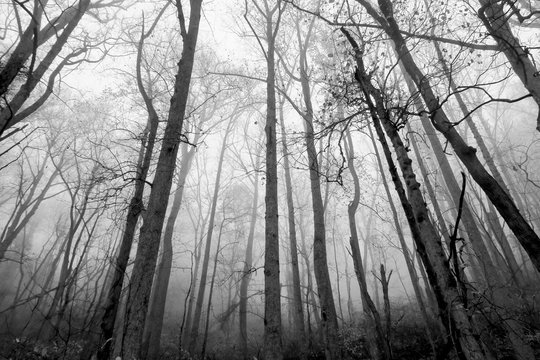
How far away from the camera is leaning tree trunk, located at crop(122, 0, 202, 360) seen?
3.01 metres

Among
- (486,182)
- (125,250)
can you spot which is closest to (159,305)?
(125,250)

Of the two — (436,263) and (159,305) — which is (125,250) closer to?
(436,263)

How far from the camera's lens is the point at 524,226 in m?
2.49

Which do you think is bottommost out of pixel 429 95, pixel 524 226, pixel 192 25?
pixel 524 226

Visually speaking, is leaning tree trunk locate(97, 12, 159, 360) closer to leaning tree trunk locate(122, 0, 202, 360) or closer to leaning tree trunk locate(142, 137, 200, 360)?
leaning tree trunk locate(122, 0, 202, 360)

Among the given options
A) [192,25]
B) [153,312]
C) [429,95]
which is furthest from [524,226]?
[153,312]

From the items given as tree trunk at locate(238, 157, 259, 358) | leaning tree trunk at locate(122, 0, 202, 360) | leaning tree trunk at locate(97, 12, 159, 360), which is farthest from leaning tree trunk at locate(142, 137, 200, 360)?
leaning tree trunk at locate(122, 0, 202, 360)

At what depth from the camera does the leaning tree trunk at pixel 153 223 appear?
3005 mm

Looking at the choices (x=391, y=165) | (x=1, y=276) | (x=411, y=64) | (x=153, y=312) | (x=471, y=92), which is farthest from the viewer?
(x=1, y=276)

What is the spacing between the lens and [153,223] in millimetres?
3619

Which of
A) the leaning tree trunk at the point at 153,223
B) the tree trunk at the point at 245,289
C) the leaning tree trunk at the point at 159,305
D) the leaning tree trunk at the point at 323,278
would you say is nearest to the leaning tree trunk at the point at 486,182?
the leaning tree trunk at the point at 323,278

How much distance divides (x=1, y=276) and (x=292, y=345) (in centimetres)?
2653

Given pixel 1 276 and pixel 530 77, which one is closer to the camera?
pixel 530 77

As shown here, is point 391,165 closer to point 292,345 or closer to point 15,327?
point 292,345
